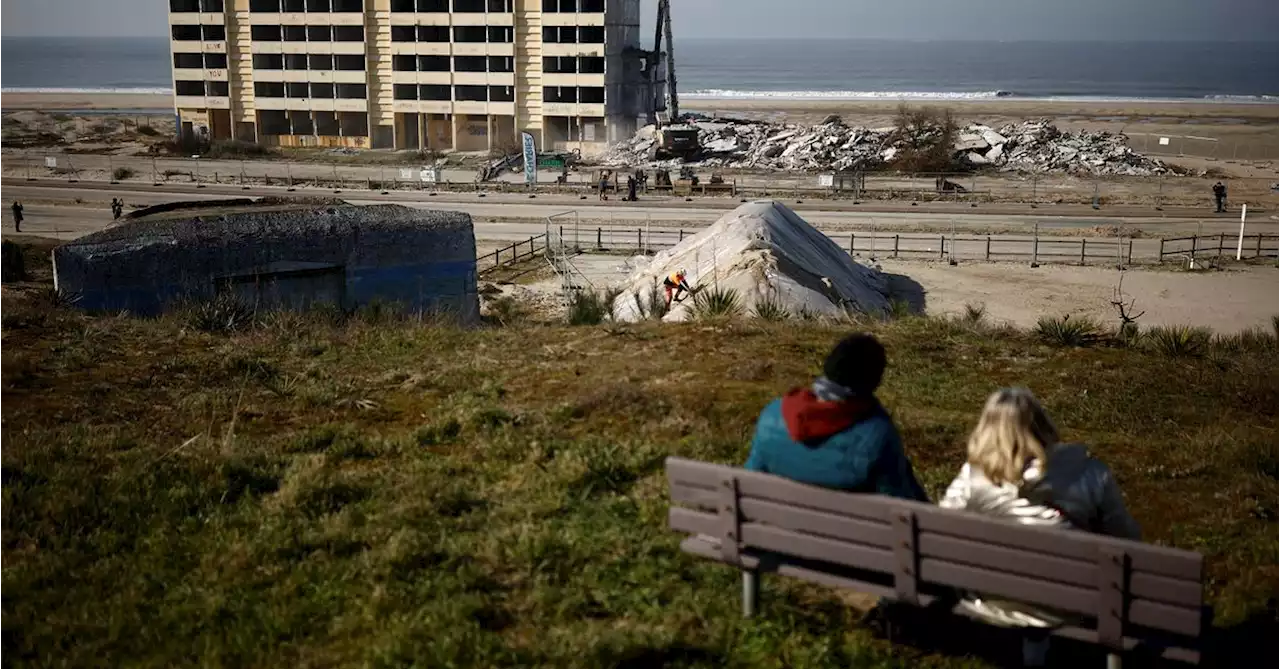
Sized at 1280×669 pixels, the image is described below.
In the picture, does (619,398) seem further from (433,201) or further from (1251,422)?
(433,201)

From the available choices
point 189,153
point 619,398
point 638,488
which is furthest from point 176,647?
point 189,153

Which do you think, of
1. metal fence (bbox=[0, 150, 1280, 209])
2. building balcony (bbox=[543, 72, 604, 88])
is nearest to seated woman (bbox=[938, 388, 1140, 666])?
metal fence (bbox=[0, 150, 1280, 209])

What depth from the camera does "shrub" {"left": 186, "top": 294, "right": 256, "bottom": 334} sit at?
1365 cm

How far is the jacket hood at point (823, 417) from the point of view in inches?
202

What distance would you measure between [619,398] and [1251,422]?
557cm

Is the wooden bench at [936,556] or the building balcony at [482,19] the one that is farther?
the building balcony at [482,19]

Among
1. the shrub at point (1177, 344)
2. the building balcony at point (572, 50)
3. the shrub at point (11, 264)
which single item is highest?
the building balcony at point (572, 50)

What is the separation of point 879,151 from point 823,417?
66.0 metres

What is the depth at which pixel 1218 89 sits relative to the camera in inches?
5925

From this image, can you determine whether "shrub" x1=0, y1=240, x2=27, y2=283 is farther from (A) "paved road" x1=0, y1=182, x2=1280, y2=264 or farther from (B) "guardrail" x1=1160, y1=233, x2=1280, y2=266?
(B) "guardrail" x1=1160, y1=233, x2=1280, y2=266

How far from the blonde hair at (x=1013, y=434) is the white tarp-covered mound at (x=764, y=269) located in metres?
14.9

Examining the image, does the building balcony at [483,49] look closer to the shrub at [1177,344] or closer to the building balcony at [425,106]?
the building balcony at [425,106]

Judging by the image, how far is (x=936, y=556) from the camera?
15.8ft

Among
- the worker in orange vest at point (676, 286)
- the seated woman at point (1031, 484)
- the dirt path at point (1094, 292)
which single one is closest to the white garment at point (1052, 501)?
the seated woman at point (1031, 484)
